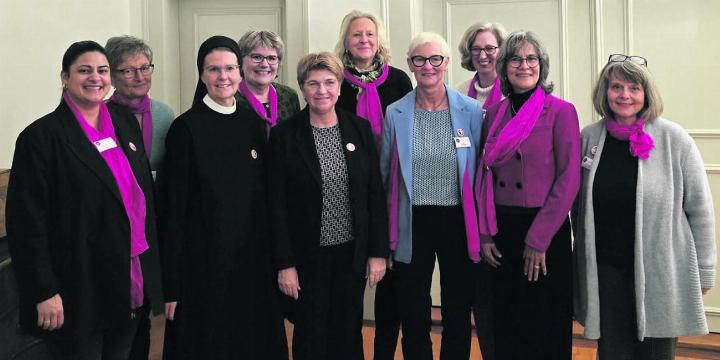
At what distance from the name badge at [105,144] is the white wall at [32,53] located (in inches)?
44.0

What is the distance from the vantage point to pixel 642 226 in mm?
1985

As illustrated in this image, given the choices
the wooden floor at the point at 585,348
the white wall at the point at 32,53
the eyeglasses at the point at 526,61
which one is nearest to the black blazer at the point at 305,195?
the eyeglasses at the point at 526,61

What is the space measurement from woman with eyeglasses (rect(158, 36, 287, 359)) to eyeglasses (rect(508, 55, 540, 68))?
102 centimetres

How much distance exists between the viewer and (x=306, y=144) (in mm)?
2072

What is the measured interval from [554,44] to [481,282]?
180cm

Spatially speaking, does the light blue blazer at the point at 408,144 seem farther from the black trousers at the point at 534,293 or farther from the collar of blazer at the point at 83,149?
the collar of blazer at the point at 83,149

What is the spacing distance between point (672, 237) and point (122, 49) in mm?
2298

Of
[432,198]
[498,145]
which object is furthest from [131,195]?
[498,145]

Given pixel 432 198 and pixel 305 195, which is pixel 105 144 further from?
pixel 432 198

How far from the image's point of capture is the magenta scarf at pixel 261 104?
7.94 ft

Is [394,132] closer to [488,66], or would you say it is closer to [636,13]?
[488,66]

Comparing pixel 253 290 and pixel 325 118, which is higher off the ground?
pixel 325 118

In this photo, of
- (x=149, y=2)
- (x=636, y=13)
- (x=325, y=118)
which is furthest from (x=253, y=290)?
(x=636, y=13)

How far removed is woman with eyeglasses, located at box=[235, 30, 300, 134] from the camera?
2.44 metres
